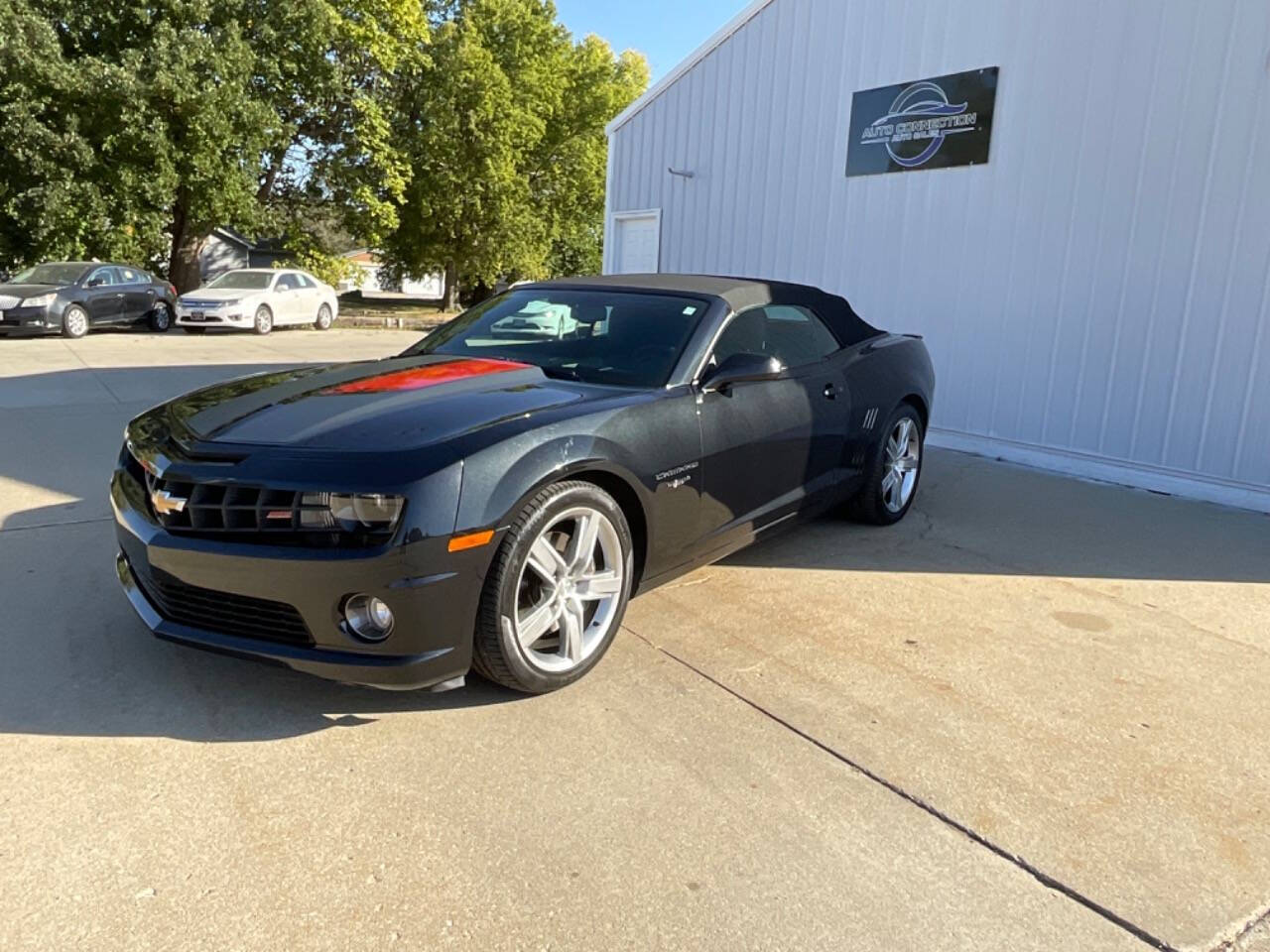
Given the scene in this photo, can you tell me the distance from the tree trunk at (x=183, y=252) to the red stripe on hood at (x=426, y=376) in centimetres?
2415

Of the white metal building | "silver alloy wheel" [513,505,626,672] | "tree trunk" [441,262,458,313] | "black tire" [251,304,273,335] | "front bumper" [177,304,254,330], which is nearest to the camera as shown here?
"silver alloy wheel" [513,505,626,672]

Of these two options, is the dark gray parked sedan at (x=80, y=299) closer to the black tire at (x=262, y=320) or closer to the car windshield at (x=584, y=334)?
the black tire at (x=262, y=320)

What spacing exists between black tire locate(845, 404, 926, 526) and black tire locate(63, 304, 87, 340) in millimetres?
16230

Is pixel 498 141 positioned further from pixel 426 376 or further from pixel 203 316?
pixel 426 376

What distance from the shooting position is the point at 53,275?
17453 millimetres

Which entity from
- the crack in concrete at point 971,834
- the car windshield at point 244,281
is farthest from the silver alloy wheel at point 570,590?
the car windshield at point 244,281

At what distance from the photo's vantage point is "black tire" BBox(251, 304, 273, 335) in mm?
19484

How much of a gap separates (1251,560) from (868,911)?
167 inches

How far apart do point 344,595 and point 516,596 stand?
1.74 feet

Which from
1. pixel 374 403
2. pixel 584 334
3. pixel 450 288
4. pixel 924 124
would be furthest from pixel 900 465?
pixel 450 288

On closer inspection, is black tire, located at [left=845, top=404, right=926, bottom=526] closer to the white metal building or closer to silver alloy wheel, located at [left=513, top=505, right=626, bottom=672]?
silver alloy wheel, located at [left=513, top=505, right=626, bottom=672]

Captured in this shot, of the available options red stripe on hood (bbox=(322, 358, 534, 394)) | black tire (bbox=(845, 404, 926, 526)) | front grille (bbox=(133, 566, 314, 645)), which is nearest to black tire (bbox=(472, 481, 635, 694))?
front grille (bbox=(133, 566, 314, 645))

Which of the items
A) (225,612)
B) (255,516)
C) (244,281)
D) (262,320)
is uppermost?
(244,281)

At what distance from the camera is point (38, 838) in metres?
2.31
